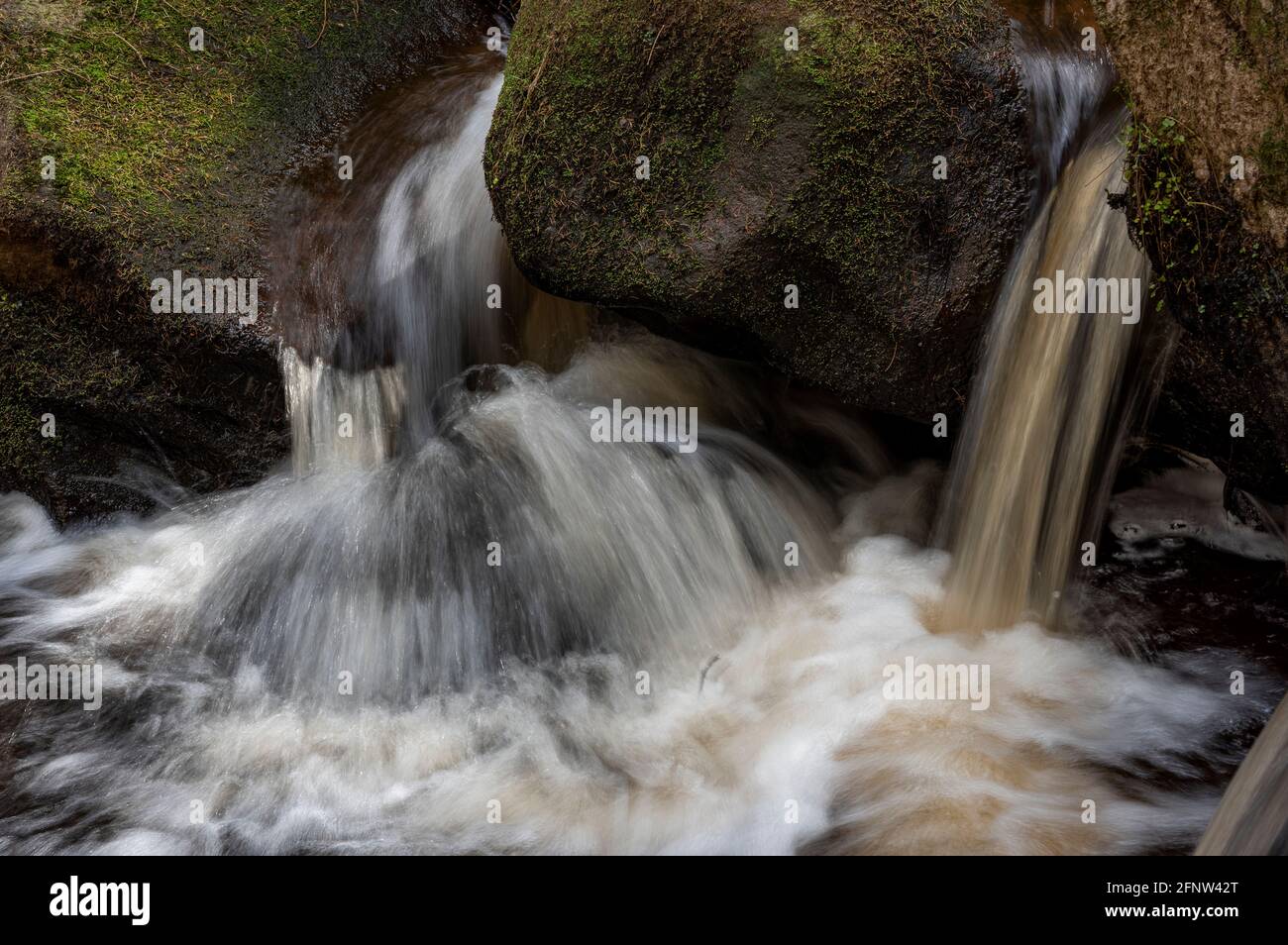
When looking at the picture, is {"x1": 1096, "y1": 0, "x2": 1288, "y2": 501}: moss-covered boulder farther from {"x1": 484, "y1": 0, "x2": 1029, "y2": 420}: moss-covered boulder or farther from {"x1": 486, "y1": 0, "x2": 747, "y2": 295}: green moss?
{"x1": 486, "y1": 0, "x2": 747, "y2": 295}: green moss

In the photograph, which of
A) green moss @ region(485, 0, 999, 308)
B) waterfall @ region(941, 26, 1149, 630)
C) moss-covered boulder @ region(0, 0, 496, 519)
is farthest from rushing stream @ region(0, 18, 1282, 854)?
green moss @ region(485, 0, 999, 308)

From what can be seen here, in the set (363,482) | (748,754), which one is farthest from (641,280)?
(748,754)

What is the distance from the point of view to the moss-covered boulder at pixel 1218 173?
330 cm

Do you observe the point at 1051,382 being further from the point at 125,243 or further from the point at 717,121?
the point at 125,243

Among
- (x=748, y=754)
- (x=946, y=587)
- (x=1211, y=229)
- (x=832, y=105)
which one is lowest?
(x=748, y=754)

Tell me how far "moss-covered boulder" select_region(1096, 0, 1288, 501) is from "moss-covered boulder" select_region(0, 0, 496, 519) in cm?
392

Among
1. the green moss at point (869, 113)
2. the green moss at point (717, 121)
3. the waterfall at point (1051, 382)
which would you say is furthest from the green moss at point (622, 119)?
the waterfall at point (1051, 382)

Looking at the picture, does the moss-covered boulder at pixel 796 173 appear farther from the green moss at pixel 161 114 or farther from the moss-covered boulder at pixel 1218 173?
the green moss at pixel 161 114

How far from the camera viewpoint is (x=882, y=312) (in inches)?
184

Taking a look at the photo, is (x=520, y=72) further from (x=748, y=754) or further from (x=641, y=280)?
(x=748, y=754)

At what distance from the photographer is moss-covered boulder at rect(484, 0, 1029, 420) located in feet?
14.9

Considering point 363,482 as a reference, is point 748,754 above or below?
below

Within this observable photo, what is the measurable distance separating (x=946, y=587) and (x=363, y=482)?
269 centimetres

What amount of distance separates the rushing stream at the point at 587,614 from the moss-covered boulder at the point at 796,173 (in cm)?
26
